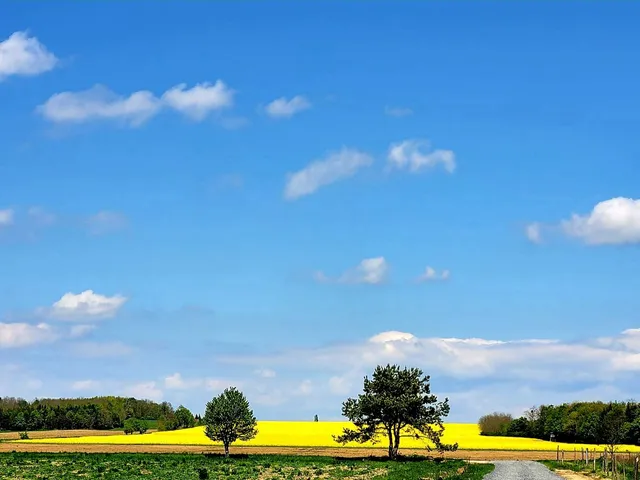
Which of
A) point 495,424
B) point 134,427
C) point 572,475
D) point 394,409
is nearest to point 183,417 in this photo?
point 134,427

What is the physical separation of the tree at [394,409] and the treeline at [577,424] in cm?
3990

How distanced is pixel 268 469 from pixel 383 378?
2108 cm

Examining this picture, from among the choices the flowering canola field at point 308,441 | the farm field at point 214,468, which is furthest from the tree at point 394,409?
the flowering canola field at point 308,441

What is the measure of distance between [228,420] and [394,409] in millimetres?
21108

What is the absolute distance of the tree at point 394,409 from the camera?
286 feet

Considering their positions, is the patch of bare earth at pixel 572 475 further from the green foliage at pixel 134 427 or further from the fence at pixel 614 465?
the green foliage at pixel 134 427

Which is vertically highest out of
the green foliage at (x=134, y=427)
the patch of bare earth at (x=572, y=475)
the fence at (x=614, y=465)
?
the green foliage at (x=134, y=427)

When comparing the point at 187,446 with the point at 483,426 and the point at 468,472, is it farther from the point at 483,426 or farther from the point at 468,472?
the point at 483,426

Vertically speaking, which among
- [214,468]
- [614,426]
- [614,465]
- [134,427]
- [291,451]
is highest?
[134,427]

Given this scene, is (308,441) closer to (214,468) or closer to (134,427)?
(214,468)

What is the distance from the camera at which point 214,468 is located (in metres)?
72.2

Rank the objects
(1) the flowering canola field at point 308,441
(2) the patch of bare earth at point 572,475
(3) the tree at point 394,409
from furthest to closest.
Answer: (1) the flowering canola field at point 308,441 < (3) the tree at point 394,409 < (2) the patch of bare earth at point 572,475

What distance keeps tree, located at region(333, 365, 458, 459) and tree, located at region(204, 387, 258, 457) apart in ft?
42.5

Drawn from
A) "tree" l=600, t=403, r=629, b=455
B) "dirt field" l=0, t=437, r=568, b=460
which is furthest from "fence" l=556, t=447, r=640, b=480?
"tree" l=600, t=403, r=629, b=455
